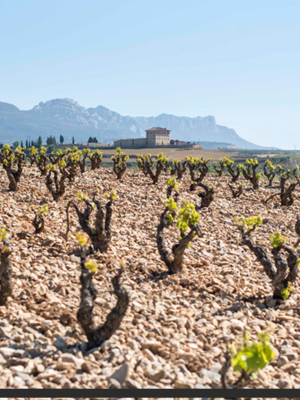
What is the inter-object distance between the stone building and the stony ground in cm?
12258

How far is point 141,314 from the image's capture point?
682 centimetres

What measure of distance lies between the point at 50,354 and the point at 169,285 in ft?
11.0

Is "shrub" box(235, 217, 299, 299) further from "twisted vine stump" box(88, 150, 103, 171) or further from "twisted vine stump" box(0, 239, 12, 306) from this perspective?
"twisted vine stump" box(88, 150, 103, 171)

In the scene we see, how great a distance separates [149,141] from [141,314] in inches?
5321

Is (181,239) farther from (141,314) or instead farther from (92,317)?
(92,317)

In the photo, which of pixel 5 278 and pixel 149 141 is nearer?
pixel 5 278

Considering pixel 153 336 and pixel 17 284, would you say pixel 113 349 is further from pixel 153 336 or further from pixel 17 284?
pixel 17 284

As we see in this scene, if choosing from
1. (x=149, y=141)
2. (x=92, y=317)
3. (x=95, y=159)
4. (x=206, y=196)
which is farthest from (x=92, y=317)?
(x=149, y=141)

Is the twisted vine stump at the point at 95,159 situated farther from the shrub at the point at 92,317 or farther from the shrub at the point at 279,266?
the shrub at the point at 92,317

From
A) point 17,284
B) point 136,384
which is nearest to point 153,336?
point 136,384

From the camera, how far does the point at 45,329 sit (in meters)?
6.10

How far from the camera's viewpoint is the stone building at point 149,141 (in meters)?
134

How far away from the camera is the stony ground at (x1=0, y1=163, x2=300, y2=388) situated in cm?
519

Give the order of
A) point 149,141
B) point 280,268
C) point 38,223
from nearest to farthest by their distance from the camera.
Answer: point 280,268
point 38,223
point 149,141
